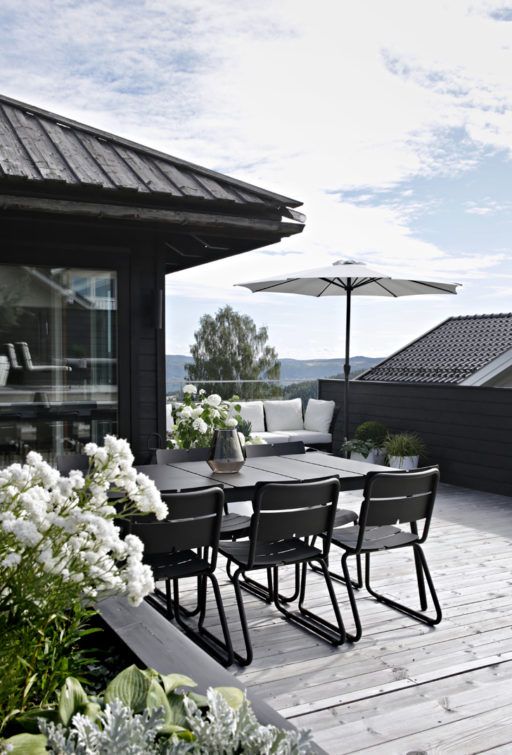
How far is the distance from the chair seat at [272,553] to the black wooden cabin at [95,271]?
148 centimetres

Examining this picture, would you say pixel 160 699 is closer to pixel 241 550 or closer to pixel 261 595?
pixel 241 550

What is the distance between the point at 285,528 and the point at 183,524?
0.54 m

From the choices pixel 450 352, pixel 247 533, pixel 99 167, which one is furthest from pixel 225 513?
→ pixel 450 352

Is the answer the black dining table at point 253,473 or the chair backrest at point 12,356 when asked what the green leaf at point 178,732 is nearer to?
the black dining table at point 253,473

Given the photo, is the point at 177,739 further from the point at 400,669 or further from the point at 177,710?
the point at 400,669

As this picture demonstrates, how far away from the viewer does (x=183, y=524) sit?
3.30 metres

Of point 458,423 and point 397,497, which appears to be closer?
point 397,497

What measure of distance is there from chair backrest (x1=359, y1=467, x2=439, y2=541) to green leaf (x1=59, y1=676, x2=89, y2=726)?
2.48 m

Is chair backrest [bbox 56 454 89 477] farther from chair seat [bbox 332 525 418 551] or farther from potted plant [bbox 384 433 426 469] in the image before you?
potted plant [bbox 384 433 426 469]

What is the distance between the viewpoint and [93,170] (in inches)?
176

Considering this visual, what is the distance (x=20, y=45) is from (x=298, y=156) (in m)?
5.65

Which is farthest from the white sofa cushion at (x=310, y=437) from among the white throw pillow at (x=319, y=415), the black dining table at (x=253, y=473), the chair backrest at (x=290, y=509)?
the chair backrest at (x=290, y=509)

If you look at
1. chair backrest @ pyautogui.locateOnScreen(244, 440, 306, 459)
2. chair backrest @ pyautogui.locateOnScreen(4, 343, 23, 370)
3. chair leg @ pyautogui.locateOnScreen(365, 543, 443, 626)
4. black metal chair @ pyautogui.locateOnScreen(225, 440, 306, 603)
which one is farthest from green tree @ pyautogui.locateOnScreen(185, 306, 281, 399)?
chair leg @ pyautogui.locateOnScreen(365, 543, 443, 626)

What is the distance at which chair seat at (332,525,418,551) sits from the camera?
3.97 metres
